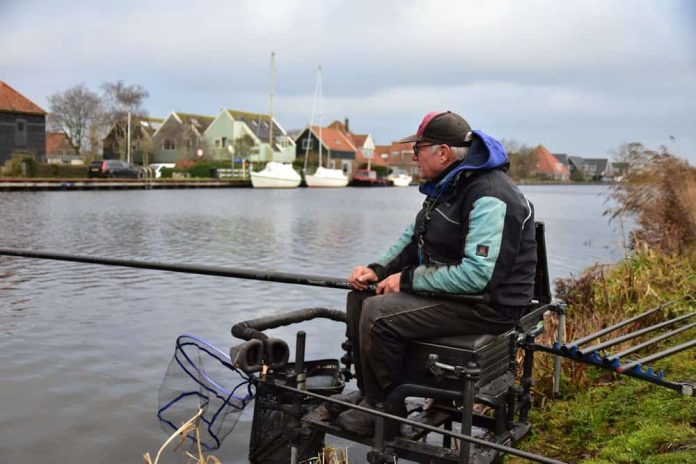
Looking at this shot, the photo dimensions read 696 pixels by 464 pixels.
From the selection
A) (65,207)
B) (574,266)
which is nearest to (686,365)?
(574,266)

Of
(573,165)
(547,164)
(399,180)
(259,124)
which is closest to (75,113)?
(259,124)

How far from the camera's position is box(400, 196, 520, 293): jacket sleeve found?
138 inches

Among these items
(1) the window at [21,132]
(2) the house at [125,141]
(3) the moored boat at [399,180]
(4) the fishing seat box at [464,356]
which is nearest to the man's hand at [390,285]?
(4) the fishing seat box at [464,356]

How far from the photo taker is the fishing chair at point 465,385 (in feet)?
11.4

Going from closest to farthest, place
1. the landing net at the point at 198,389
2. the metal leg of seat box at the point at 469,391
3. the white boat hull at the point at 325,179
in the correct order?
the metal leg of seat box at the point at 469,391 → the landing net at the point at 198,389 → the white boat hull at the point at 325,179

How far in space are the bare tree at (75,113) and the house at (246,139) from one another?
12.8 meters

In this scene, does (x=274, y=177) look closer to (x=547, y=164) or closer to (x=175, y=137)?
(x=175, y=137)

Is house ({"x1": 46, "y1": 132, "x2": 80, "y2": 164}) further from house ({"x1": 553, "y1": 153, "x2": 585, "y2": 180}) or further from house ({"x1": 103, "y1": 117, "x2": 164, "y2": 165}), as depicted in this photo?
house ({"x1": 553, "y1": 153, "x2": 585, "y2": 180})

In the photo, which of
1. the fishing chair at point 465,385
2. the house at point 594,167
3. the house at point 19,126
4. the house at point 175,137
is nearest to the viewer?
the fishing chair at point 465,385

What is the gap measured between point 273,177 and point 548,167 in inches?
3398

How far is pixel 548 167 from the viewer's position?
13600cm

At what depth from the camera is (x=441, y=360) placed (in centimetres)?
360

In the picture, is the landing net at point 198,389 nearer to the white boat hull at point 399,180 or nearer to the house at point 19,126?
the house at point 19,126

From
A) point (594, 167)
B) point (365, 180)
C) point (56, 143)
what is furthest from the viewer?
point (594, 167)
